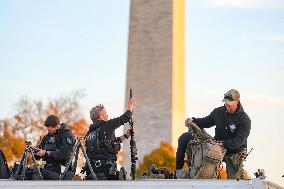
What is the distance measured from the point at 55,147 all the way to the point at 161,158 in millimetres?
41181

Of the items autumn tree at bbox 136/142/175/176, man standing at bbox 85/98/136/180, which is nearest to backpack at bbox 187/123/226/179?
man standing at bbox 85/98/136/180

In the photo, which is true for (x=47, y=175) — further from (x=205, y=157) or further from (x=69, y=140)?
(x=205, y=157)

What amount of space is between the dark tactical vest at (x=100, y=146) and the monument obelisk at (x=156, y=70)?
144ft

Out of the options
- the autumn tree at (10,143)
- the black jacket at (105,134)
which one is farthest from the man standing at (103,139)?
the autumn tree at (10,143)

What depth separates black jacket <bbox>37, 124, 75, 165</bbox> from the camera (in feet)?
25.2

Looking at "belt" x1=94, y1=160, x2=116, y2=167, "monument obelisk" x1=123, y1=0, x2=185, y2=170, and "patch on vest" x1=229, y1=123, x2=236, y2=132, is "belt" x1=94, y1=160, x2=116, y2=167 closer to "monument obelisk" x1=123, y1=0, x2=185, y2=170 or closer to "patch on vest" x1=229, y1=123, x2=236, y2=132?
"patch on vest" x1=229, y1=123, x2=236, y2=132

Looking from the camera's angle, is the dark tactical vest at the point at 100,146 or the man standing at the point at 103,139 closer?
the man standing at the point at 103,139

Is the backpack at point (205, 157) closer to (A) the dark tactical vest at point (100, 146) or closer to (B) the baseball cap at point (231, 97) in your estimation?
(B) the baseball cap at point (231, 97)

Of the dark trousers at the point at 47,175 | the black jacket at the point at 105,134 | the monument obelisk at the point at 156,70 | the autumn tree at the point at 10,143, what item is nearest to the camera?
the dark trousers at the point at 47,175

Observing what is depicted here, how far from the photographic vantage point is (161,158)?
160ft

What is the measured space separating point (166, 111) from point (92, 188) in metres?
46.3

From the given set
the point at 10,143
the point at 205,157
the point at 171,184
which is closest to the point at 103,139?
the point at 205,157

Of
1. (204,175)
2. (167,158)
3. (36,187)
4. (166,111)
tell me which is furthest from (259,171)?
(166,111)

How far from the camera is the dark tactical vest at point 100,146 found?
786cm
